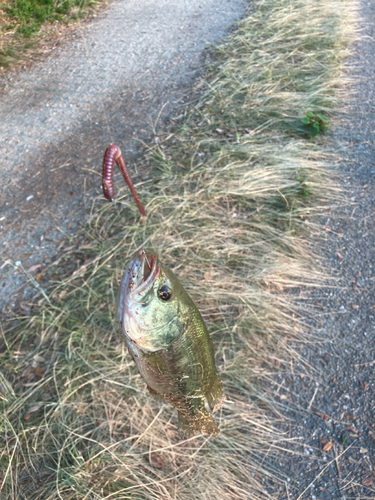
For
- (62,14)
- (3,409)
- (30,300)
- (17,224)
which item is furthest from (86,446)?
(62,14)

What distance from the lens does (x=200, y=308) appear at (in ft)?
9.75

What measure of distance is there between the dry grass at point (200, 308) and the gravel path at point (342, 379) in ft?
0.48

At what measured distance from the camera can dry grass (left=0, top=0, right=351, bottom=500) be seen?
2.35 metres

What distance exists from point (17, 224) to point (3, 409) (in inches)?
71.2

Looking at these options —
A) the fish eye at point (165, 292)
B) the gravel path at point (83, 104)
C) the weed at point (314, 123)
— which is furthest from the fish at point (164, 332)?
the weed at point (314, 123)

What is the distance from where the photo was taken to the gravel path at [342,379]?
235 centimetres

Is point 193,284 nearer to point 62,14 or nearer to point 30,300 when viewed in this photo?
point 30,300

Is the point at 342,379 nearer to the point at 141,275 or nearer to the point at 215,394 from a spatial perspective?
the point at 215,394

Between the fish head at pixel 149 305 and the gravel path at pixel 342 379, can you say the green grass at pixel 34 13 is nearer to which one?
the gravel path at pixel 342 379

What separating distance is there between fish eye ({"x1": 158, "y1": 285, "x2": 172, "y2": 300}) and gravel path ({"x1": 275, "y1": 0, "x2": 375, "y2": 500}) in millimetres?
1651

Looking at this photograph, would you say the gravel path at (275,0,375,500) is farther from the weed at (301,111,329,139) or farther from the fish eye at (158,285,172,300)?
the fish eye at (158,285,172,300)

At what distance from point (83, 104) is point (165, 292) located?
433cm

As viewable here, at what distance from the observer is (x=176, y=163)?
163 inches

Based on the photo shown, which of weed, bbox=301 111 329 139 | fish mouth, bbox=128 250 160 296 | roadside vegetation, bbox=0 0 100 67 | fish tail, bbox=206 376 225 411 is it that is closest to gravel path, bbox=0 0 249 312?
roadside vegetation, bbox=0 0 100 67
